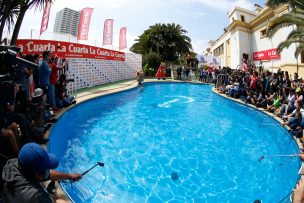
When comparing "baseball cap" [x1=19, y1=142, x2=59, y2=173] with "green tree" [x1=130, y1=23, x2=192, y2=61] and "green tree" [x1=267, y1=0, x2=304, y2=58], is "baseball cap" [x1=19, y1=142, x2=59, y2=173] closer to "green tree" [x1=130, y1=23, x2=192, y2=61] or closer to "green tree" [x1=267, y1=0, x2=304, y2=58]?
"green tree" [x1=267, y1=0, x2=304, y2=58]

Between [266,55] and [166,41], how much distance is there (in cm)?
1453

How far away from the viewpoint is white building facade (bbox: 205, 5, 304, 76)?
25.2m

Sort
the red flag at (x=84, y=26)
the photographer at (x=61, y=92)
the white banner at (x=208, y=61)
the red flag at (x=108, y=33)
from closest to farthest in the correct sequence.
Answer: the photographer at (x=61, y=92)
the red flag at (x=84, y=26)
the red flag at (x=108, y=33)
the white banner at (x=208, y=61)

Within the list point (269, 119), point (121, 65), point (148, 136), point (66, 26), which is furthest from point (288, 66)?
point (66, 26)

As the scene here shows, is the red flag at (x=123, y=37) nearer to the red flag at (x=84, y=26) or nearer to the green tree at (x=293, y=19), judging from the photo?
the red flag at (x=84, y=26)

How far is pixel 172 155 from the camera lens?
8.12 metres

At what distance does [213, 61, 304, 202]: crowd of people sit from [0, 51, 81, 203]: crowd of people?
22.9 ft

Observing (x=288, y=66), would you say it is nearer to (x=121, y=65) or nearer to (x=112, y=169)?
(x=121, y=65)

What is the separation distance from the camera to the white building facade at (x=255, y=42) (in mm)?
25188

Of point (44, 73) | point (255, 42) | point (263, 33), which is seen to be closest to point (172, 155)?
point (44, 73)

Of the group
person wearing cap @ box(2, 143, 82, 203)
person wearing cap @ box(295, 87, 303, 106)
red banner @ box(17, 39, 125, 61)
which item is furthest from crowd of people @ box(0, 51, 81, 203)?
person wearing cap @ box(295, 87, 303, 106)

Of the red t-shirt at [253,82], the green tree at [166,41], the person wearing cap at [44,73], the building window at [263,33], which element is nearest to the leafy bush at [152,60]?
the green tree at [166,41]

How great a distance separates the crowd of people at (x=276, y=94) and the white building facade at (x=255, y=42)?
7.67m

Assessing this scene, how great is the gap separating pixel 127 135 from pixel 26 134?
A: 4.53 meters
